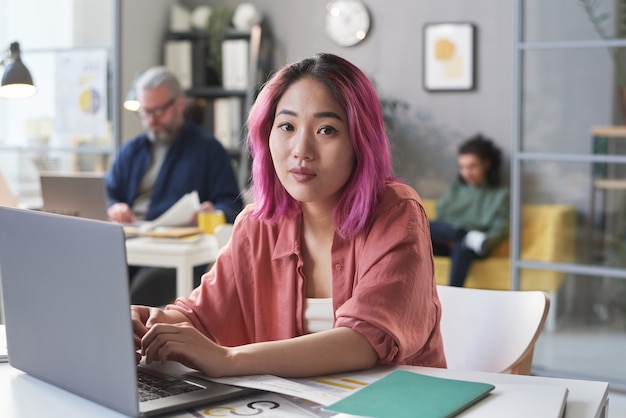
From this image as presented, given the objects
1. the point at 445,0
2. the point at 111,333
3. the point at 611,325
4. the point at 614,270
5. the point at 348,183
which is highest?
the point at 445,0

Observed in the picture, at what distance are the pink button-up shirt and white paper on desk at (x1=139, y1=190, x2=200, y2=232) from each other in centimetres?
Answer: 175

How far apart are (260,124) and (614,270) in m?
2.93

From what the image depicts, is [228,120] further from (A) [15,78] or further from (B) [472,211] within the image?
(A) [15,78]

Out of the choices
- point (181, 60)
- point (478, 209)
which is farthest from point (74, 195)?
point (181, 60)

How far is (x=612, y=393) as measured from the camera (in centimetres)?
401

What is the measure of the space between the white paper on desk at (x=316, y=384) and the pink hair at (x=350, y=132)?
30cm

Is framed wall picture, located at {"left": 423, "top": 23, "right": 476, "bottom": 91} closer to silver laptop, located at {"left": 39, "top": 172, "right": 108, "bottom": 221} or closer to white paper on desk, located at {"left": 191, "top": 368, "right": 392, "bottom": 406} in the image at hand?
silver laptop, located at {"left": 39, "top": 172, "right": 108, "bottom": 221}

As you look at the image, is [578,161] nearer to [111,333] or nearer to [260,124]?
[260,124]

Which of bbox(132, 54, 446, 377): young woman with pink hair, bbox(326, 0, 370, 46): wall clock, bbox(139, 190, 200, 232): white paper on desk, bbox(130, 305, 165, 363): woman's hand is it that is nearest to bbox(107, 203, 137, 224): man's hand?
bbox(139, 190, 200, 232): white paper on desk

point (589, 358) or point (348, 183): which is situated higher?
point (348, 183)

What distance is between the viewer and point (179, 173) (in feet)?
12.9

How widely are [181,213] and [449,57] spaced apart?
2.72 metres

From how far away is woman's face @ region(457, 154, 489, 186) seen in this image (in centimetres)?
521

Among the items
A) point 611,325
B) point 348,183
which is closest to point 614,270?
point 611,325
